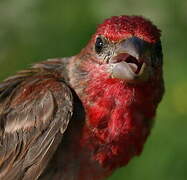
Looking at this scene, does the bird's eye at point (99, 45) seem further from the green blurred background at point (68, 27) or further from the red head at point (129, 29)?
the green blurred background at point (68, 27)

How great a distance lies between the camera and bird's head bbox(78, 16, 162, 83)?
325 inches

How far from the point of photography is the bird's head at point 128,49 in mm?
8250

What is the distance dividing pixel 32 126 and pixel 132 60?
0.90m

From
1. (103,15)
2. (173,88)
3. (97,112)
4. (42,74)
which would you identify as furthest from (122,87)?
(103,15)

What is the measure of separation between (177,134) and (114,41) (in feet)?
7.54

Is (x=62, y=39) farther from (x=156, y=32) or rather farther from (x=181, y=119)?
(x=156, y=32)

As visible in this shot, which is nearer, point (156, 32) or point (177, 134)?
point (156, 32)

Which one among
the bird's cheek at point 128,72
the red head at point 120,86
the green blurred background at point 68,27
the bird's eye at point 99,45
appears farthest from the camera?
the green blurred background at point 68,27

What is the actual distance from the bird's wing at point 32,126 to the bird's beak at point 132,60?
46cm

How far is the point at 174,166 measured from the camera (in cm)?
1019

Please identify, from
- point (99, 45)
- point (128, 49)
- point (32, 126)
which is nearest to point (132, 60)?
point (128, 49)

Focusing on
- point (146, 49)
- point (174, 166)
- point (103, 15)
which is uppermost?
point (146, 49)

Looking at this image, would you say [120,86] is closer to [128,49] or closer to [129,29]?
[128,49]

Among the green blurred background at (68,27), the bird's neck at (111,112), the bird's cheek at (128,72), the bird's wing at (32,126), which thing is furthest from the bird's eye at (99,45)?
the green blurred background at (68,27)
